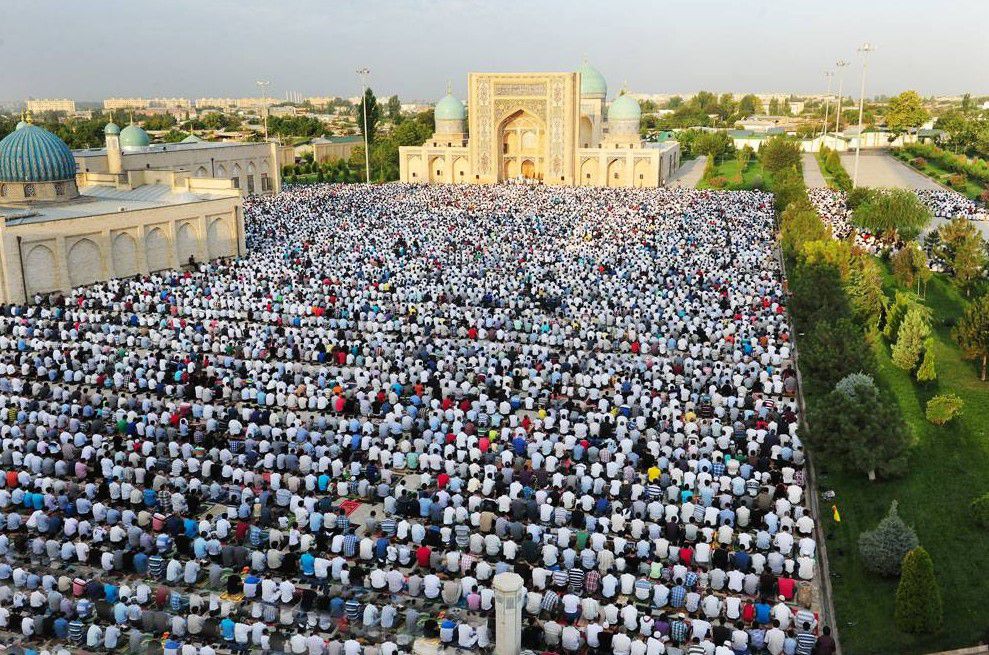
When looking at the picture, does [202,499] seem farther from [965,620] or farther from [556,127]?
[556,127]

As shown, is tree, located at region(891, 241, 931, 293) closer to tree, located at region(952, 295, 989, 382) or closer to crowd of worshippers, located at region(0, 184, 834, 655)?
A: crowd of worshippers, located at region(0, 184, 834, 655)

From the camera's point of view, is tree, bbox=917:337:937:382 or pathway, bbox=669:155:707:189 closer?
tree, bbox=917:337:937:382

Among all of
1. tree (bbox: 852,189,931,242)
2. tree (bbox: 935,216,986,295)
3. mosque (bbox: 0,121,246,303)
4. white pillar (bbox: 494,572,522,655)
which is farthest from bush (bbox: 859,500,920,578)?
tree (bbox: 852,189,931,242)

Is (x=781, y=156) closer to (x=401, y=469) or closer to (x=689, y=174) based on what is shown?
(x=689, y=174)

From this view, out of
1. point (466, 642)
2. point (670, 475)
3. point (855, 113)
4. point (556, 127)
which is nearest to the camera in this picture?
point (466, 642)

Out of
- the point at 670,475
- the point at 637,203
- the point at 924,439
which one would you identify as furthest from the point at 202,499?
the point at 637,203
